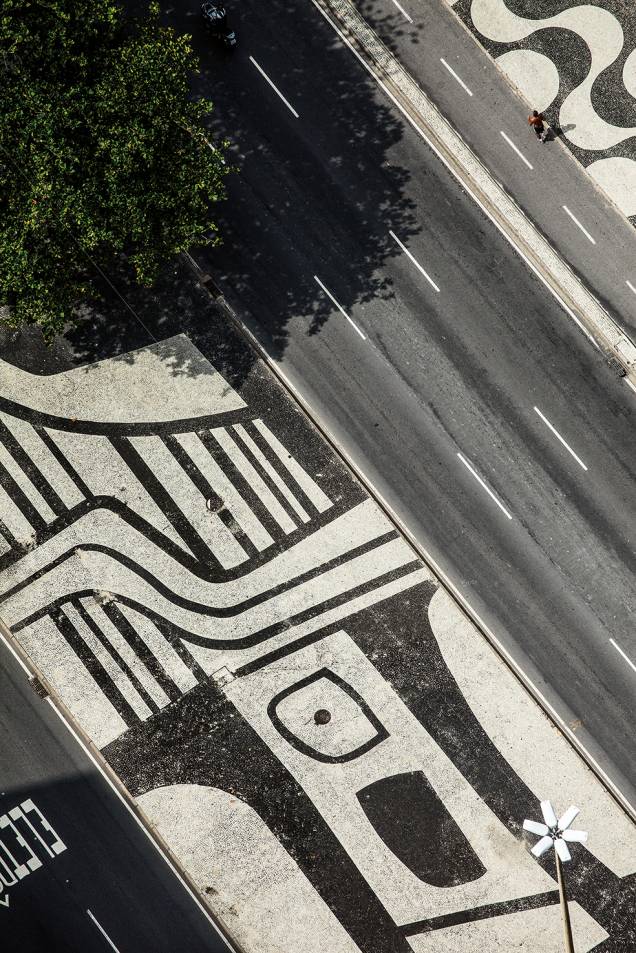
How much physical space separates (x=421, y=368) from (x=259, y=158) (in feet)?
40.0

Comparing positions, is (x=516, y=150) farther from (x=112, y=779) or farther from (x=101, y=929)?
(x=101, y=929)

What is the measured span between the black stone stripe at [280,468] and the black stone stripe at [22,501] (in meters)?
9.91

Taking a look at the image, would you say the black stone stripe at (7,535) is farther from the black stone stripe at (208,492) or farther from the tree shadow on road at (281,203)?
the black stone stripe at (208,492)

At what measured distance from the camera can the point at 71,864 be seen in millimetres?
36656

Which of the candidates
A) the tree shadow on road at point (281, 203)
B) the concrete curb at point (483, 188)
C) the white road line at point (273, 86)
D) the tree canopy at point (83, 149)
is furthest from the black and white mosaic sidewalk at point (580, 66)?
the tree canopy at point (83, 149)

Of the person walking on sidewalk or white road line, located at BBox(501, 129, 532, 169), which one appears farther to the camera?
white road line, located at BBox(501, 129, 532, 169)

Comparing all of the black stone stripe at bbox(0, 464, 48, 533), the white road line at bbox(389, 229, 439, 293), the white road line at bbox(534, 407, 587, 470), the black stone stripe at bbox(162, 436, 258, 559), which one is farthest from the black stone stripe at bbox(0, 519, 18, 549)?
the white road line at bbox(534, 407, 587, 470)

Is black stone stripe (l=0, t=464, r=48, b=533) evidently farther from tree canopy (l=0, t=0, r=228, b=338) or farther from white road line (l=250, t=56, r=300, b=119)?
white road line (l=250, t=56, r=300, b=119)

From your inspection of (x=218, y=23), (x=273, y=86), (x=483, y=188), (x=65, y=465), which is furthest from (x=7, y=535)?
(x=483, y=188)

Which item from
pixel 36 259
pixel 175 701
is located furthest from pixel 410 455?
pixel 36 259

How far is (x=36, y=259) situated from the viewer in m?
31.0

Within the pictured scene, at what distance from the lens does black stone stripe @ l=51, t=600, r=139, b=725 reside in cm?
3712

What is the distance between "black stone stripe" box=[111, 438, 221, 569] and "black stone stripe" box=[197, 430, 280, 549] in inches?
79.4

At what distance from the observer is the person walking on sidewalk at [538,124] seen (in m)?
39.2
